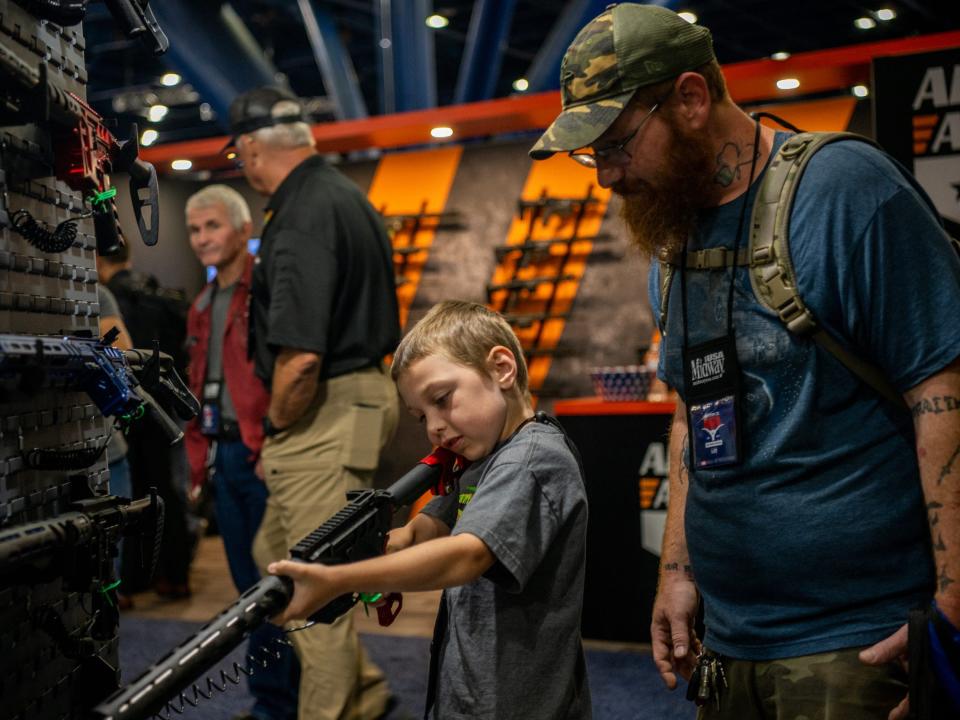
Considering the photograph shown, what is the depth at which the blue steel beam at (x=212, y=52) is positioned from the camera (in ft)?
19.1

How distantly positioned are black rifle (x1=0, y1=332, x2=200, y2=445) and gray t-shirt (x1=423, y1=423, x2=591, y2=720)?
1.42 feet

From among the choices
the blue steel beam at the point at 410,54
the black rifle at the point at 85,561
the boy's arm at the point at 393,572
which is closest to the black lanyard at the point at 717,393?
the boy's arm at the point at 393,572

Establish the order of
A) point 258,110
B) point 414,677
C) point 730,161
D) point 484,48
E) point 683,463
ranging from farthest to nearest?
point 484,48
point 414,677
point 258,110
point 683,463
point 730,161

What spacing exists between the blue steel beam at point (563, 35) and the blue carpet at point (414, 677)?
3.75 metres

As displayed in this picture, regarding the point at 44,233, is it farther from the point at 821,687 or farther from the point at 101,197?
the point at 821,687

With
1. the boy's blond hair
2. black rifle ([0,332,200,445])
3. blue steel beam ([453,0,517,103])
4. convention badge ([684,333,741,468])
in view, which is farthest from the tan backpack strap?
blue steel beam ([453,0,517,103])

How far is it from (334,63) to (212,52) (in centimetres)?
226

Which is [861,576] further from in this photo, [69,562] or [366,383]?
[366,383]

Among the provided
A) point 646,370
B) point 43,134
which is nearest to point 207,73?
point 646,370

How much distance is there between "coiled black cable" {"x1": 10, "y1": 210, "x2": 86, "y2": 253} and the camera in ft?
3.58

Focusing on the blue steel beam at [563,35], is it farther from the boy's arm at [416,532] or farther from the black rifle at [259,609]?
the black rifle at [259,609]

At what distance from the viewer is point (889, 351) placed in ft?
3.99

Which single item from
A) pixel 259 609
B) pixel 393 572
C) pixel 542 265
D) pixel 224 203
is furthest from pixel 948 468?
pixel 542 265

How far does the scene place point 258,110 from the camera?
2.92 meters
